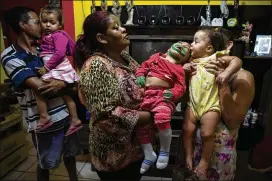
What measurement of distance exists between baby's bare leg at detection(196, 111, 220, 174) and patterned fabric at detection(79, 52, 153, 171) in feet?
0.96

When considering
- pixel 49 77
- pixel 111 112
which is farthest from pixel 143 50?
pixel 111 112

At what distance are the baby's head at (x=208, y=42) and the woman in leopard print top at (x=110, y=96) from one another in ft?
1.09

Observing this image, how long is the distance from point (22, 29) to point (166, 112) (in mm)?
1037

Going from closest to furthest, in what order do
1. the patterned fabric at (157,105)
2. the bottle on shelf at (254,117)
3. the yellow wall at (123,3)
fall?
the patterned fabric at (157,105) < the bottle on shelf at (254,117) < the yellow wall at (123,3)

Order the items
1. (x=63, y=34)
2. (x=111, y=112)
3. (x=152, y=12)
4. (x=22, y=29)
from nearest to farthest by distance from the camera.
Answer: (x=111, y=112), (x=22, y=29), (x=63, y=34), (x=152, y=12)

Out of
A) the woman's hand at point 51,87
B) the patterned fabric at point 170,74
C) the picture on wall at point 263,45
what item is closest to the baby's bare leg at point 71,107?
the woman's hand at point 51,87

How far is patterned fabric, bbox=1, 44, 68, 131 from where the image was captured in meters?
1.26

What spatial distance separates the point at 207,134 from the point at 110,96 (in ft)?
1.44

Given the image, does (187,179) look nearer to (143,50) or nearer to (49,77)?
(49,77)

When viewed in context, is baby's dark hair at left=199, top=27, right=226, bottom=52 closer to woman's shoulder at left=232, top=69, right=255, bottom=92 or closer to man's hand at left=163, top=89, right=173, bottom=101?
woman's shoulder at left=232, top=69, right=255, bottom=92

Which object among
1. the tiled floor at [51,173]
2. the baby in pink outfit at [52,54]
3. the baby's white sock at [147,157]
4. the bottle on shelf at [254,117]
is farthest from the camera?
the bottle on shelf at [254,117]

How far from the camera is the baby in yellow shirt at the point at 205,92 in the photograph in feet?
3.00

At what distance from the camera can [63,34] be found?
4.78ft

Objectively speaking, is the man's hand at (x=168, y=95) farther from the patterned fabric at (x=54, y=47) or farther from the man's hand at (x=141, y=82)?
the patterned fabric at (x=54, y=47)
